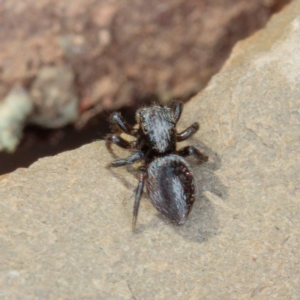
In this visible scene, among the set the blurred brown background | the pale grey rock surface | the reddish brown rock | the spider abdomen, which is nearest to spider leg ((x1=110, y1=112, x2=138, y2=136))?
the pale grey rock surface

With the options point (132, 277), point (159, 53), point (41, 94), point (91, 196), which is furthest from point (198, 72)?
point (132, 277)

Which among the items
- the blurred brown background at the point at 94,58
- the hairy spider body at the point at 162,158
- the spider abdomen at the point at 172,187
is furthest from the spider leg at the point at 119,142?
the blurred brown background at the point at 94,58

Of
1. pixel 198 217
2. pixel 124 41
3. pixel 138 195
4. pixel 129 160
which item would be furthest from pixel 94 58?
pixel 198 217

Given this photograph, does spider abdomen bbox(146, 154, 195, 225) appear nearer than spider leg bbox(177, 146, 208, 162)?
Yes

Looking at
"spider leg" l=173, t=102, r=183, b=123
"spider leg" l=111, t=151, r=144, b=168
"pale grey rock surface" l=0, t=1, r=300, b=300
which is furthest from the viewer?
"spider leg" l=173, t=102, r=183, b=123

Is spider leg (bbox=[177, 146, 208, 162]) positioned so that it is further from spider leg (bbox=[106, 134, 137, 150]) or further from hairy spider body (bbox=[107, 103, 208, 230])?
spider leg (bbox=[106, 134, 137, 150])

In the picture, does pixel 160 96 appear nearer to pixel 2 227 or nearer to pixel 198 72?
pixel 198 72
